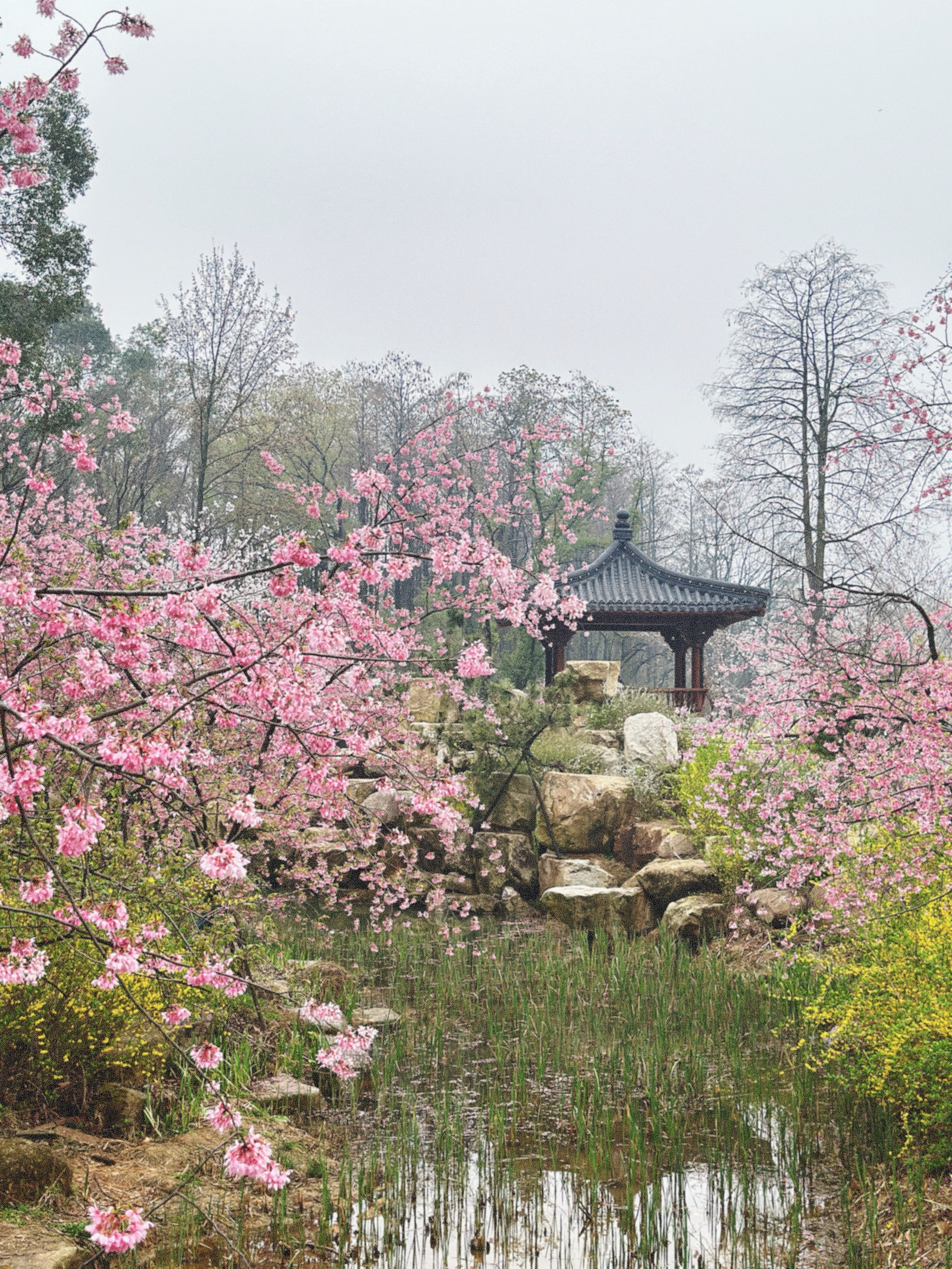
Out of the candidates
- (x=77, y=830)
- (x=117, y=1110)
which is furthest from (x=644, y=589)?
(x=77, y=830)

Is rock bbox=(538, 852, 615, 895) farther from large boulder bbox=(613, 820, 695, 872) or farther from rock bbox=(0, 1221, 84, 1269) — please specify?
rock bbox=(0, 1221, 84, 1269)

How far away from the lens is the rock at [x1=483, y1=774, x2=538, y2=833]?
12.5 metres

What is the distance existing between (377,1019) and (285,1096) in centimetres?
146

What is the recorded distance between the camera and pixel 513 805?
41.2 ft

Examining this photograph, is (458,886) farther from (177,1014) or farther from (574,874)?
(177,1014)

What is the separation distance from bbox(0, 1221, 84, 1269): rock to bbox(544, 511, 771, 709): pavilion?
14.0 m

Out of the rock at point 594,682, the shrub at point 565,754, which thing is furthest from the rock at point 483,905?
the rock at point 594,682

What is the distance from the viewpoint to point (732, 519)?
23.6 meters

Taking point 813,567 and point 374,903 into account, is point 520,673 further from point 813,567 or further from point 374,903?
point 374,903

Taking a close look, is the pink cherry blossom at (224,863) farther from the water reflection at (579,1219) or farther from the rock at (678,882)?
the rock at (678,882)

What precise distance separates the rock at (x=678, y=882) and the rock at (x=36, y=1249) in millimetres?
7283

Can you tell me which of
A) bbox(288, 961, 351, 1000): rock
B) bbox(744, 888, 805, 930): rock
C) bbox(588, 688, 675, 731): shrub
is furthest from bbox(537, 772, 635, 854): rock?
bbox(288, 961, 351, 1000): rock

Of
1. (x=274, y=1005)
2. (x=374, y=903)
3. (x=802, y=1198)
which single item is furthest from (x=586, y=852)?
(x=802, y=1198)

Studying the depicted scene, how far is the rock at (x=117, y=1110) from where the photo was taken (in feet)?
14.0
